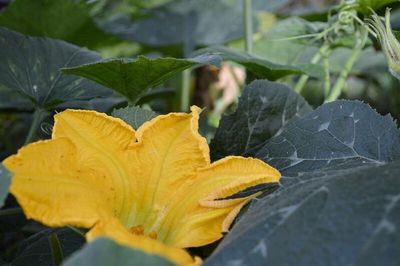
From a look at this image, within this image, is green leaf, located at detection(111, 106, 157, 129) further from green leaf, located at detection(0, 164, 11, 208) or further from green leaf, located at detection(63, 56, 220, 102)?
green leaf, located at detection(0, 164, 11, 208)

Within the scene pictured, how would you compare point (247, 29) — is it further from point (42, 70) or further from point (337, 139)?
point (337, 139)

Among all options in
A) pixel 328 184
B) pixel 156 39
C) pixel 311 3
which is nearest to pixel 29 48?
pixel 328 184

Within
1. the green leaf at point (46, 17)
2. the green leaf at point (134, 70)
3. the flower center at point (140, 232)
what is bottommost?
the flower center at point (140, 232)

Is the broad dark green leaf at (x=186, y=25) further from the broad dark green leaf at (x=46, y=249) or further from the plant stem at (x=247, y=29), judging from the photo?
the broad dark green leaf at (x=46, y=249)

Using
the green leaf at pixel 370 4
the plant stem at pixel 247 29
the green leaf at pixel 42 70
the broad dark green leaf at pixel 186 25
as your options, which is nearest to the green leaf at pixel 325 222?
the green leaf at pixel 370 4

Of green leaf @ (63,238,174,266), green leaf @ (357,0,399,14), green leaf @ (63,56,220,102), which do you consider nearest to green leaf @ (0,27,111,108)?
green leaf @ (63,56,220,102)

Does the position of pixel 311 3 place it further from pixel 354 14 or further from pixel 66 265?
pixel 66 265
